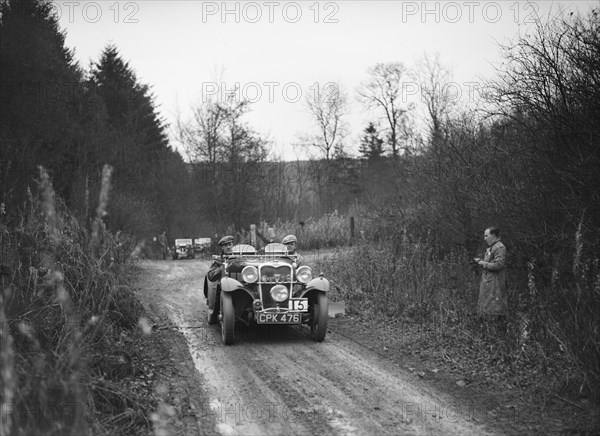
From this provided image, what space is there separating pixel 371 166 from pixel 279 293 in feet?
111

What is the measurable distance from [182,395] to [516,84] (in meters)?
7.40

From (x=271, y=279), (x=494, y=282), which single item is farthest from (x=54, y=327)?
(x=494, y=282)

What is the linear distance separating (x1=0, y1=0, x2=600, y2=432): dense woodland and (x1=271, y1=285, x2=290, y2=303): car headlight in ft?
11.7

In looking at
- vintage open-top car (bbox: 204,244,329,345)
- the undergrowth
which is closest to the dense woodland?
the undergrowth

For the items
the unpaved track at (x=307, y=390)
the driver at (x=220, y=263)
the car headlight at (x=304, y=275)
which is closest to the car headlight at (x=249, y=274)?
the car headlight at (x=304, y=275)

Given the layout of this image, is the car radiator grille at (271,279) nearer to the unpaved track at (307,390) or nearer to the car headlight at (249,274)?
the car headlight at (249,274)

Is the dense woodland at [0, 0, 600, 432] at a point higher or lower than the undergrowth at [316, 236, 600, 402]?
higher

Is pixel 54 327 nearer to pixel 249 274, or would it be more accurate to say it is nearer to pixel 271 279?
pixel 249 274

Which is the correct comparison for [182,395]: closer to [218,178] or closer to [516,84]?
[516,84]

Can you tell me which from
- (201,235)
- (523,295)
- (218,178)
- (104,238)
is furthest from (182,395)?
(201,235)

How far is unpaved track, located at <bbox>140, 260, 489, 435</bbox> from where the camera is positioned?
5.51 m

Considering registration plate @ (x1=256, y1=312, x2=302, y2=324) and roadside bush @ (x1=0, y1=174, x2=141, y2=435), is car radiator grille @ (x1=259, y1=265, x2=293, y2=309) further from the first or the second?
roadside bush @ (x1=0, y1=174, x2=141, y2=435)

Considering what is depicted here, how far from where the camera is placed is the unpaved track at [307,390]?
18.1 ft

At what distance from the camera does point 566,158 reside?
27.8 ft
